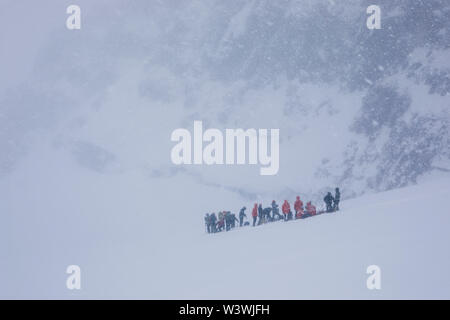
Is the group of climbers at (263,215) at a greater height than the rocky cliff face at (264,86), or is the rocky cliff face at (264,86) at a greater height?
the rocky cliff face at (264,86)

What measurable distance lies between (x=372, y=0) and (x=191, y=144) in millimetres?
31683

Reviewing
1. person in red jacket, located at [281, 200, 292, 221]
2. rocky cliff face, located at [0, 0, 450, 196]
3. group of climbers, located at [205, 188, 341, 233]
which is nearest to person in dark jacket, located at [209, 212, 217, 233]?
group of climbers, located at [205, 188, 341, 233]

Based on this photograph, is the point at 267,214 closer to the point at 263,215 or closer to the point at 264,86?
the point at 263,215

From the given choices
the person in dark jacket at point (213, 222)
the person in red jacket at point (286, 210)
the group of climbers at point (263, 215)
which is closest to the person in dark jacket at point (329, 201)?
the group of climbers at point (263, 215)

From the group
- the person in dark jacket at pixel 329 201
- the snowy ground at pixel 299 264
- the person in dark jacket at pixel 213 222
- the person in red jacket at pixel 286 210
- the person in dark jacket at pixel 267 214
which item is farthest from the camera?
the person in dark jacket at pixel 213 222

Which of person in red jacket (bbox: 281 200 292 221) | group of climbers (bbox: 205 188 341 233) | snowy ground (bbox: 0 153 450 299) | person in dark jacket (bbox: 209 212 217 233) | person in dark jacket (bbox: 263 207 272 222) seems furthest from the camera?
person in dark jacket (bbox: 209 212 217 233)

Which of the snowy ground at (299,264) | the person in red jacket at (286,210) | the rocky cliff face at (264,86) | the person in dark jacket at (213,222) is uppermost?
the rocky cliff face at (264,86)

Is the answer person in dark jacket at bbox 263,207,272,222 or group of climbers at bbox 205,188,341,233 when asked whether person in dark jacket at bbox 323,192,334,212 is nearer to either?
group of climbers at bbox 205,188,341,233

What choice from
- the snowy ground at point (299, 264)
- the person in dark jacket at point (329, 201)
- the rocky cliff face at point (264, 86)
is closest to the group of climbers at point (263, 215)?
the person in dark jacket at point (329, 201)

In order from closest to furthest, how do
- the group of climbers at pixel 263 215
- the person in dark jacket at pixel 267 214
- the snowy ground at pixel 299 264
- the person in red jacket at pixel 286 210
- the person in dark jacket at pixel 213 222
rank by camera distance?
the snowy ground at pixel 299 264, the group of climbers at pixel 263 215, the person in red jacket at pixel 286 210, the person in dark jacket at pixel 267 214, the person in dark jacket at pixel 213 222

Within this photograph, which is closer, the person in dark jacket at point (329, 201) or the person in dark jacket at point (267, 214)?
the person in dark jacket at point (329, 201)

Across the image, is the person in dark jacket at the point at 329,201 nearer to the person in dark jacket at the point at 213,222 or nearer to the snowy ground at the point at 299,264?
the snowy ground at the point at 299,264
